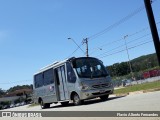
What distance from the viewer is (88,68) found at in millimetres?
19438

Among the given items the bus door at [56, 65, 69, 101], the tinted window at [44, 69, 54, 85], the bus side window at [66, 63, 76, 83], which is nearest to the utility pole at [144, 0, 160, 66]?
the bus side window at [66, 63, 76, 83]

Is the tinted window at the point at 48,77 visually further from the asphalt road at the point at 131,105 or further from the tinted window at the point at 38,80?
the asphalt road at the point at 131,105

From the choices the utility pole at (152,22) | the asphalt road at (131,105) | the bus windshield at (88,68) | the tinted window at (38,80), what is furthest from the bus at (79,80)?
the utility pole at (152,22)

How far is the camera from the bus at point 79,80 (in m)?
18.9

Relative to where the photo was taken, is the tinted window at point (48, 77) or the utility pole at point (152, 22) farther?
the tinted window at point (48, 77)

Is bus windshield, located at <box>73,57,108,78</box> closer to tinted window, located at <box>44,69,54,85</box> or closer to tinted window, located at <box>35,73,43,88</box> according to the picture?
tinted window, located at <box>44,69,54,85</box>

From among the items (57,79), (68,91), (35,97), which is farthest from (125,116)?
(35,97)

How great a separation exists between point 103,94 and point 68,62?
110 inches

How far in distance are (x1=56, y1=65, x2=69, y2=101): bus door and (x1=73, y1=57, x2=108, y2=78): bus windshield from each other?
1.47 metres

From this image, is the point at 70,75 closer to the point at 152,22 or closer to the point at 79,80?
the point at 79,80

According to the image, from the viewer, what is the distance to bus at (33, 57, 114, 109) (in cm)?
1894

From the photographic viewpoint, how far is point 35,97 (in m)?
26.5

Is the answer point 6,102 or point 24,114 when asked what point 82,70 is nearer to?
Result: point 24,114

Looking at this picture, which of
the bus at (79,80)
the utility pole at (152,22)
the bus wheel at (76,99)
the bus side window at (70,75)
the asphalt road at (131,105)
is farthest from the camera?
the bus side window at (70,75)
